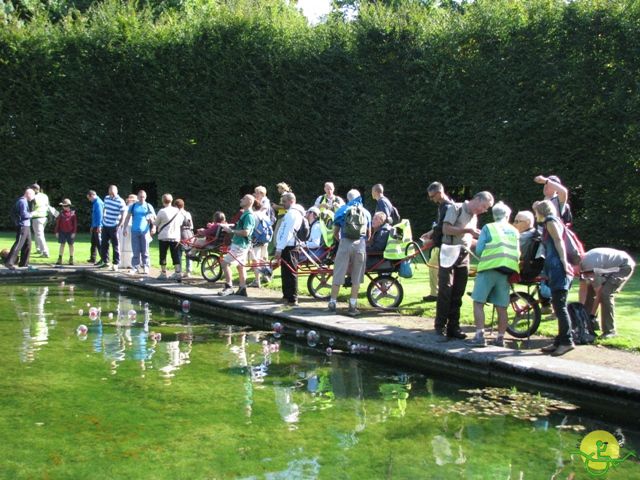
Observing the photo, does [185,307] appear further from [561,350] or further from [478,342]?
[561,350]

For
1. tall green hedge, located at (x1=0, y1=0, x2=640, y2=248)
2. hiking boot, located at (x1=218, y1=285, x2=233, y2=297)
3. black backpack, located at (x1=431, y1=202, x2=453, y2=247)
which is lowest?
hiking boot, located at (x1=218, y1=285, x2=233, y2=297)

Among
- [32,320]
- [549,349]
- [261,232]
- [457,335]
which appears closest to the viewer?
[549,349]

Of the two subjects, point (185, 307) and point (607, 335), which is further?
point (185, 307)

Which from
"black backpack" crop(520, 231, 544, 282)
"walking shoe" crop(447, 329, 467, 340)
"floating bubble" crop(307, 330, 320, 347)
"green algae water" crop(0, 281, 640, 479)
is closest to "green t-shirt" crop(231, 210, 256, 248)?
"green algae water" crop(0, 281, 640, 479)

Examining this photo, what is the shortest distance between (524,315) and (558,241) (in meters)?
1.54

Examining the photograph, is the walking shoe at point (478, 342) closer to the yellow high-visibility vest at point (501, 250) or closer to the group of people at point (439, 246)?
the group of people at point (439, 246)

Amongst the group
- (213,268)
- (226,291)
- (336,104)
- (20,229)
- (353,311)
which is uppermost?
(336,104)

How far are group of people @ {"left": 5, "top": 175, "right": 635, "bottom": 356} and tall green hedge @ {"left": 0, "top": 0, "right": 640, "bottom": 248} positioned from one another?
27.1 ft

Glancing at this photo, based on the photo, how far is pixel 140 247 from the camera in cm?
1540

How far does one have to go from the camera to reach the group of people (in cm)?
792

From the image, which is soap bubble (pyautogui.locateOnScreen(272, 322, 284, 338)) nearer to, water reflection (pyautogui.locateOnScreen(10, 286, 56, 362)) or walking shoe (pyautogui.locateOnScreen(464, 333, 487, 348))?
walking shoe (pyautogui.locateOnScreen(464, 333, 487, 348))

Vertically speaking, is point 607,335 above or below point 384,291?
below

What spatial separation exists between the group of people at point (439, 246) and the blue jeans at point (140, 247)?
2 centimetres

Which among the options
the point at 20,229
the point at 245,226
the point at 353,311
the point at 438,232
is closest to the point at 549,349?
the point at 438,232
